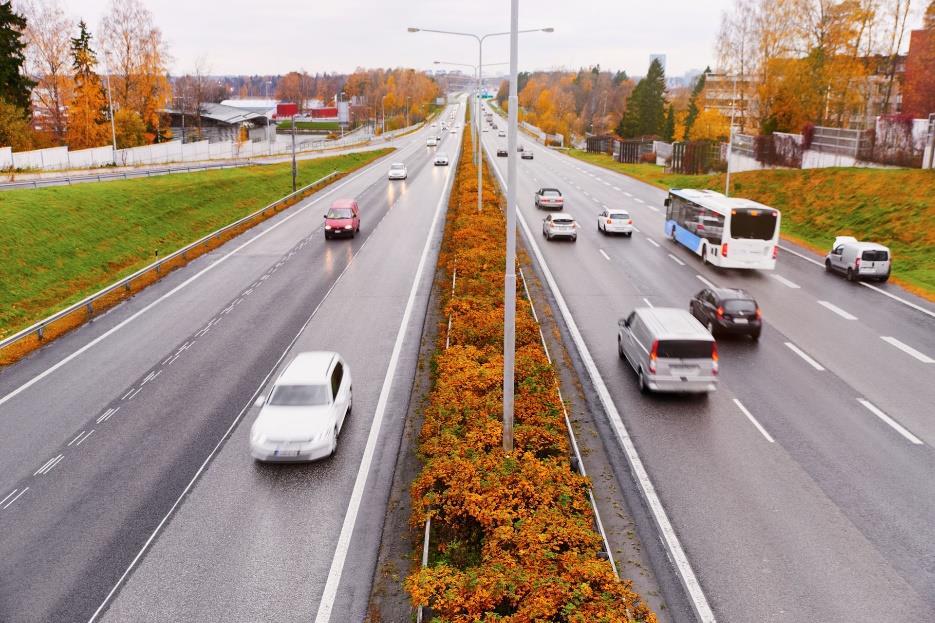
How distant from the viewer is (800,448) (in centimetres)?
1430

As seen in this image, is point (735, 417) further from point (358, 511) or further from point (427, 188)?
point (427, 188)

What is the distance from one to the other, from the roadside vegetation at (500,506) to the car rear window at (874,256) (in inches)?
721

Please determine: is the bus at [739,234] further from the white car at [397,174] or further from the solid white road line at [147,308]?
the white car at [397,174]

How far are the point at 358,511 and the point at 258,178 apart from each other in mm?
53998

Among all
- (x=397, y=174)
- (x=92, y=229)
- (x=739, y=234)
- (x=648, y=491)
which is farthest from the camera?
(x=397, y=174)

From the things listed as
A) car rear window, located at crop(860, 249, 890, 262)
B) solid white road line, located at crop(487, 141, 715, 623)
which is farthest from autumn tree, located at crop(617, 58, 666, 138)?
solid white road line, located at crop(487, 141, 715, 623)

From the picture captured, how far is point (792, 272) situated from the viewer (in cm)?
3044

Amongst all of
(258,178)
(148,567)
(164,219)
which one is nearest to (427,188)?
(258,178)

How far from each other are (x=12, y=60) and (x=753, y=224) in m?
72.1

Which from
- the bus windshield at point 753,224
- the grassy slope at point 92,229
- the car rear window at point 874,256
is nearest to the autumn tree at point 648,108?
the grassy slope at point 92,229

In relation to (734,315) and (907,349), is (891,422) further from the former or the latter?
(907,349)

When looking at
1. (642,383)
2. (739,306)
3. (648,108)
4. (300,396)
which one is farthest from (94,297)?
(648,108)

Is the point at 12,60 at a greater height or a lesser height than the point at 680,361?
greater

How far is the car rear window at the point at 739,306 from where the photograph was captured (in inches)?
814
